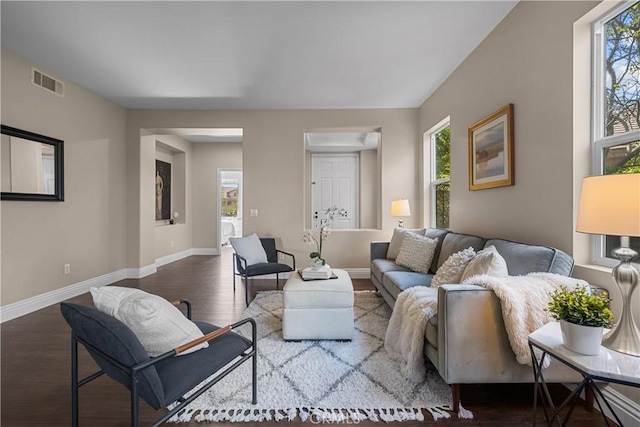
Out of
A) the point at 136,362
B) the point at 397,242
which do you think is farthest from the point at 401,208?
the point at 136,362

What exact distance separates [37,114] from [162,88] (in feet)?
4.55

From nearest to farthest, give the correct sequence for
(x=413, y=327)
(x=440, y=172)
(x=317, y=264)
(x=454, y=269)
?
(x=413, y=327) < (x=454, y=269) < (x=317, y=264) < (x=440, y=172)

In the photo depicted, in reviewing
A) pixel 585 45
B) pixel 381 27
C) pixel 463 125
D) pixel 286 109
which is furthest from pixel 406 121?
pixel 585 45

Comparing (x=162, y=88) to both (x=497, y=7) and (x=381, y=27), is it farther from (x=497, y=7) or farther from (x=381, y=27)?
(x=497, y=7)

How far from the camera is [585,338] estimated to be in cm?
116

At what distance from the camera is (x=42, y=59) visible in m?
3.18

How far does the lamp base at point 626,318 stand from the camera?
1.18 meters

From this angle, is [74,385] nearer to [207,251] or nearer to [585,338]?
[585,338]

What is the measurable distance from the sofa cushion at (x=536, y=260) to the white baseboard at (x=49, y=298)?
4.71 meters

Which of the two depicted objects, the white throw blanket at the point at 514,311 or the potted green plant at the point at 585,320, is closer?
the potted green plant at the point at 585,320

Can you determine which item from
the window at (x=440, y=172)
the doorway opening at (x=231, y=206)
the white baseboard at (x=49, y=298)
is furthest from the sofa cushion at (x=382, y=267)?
the doorway opening at (x=231, y=206)

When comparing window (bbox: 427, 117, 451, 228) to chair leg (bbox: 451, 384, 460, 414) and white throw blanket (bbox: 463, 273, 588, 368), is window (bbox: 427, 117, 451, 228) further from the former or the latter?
chair leg (bbox: 451, 384, 460, 414)

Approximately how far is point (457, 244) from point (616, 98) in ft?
4.99

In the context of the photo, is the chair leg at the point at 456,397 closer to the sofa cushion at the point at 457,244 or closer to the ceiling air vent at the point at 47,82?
the sofa cushion at the point at 457,244
